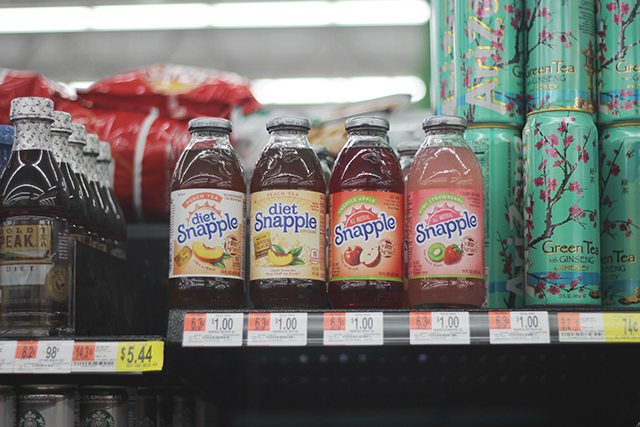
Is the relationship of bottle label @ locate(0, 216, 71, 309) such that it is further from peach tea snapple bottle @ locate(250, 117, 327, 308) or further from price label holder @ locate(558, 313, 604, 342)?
price label holder @ locate(558, 313, 604, 342)

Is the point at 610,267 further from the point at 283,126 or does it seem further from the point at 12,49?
the point at 12,49

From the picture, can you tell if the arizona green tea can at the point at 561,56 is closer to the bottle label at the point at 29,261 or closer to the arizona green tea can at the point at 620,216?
the arizona green tea can at the point at 620,216

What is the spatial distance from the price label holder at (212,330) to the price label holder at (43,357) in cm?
24

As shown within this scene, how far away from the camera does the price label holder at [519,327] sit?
1.72 m

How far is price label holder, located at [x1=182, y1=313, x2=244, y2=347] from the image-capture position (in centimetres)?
175

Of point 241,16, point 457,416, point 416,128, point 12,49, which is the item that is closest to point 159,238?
point 416,128

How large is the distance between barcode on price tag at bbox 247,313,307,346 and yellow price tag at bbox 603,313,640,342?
55cm

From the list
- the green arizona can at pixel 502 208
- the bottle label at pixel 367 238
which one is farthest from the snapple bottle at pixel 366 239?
the green arizona can at pixel 502 208

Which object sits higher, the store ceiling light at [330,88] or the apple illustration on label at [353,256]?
the store ceiling light at [330,88]

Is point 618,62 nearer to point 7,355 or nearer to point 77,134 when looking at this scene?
point 77,134

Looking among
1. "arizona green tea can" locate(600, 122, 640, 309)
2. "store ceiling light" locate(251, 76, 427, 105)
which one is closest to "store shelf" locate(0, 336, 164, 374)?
"arizona green tea can" locate(600, 122, 640, 309)

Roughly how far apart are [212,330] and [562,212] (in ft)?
2.37

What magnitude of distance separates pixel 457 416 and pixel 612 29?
1017 millimetres

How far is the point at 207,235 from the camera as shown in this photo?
187 centimetres
